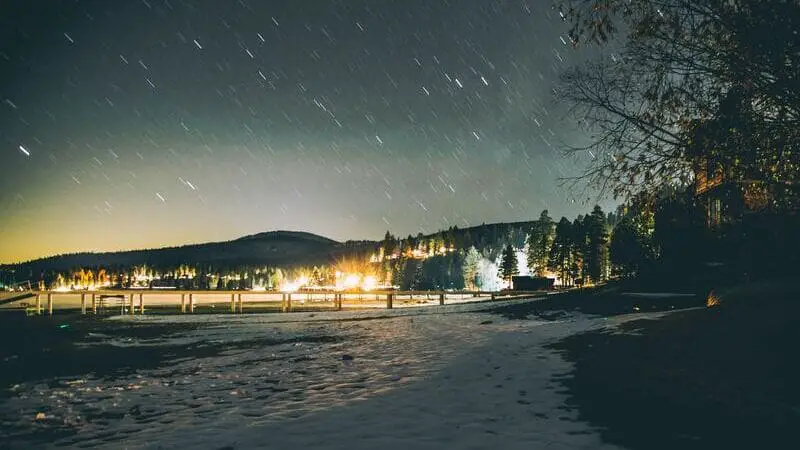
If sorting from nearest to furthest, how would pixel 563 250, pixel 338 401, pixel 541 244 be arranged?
pixel 338 401
pixel 563 250
pixel 541 244

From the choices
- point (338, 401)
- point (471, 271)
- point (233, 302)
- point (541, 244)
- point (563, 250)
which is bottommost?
point (233, 302)

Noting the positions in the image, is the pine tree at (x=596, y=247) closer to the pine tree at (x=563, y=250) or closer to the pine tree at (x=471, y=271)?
the pine tree at (x=563, y=250)

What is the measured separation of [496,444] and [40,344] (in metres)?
29.5

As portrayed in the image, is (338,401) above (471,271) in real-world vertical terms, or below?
below

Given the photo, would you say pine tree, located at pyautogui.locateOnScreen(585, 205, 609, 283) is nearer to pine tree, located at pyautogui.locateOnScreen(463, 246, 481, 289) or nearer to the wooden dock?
the wooden dock

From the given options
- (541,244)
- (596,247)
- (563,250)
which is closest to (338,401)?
(596,247)

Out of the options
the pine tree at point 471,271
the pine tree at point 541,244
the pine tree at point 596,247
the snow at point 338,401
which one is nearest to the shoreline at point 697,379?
the snow at point 338,401

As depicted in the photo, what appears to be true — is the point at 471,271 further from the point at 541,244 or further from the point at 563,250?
the point at 563,250

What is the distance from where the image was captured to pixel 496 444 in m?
6.91

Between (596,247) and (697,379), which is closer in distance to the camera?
(697,379)

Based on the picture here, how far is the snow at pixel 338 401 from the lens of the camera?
7.48 meters

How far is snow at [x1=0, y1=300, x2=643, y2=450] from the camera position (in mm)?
7480

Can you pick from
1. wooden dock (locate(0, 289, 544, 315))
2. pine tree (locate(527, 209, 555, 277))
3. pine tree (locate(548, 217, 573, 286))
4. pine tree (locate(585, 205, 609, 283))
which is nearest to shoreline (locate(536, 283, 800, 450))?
wooden dock (locate(0, 289, 544, 315))

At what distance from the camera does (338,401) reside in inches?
394
